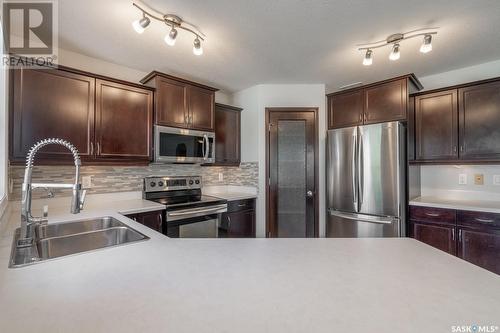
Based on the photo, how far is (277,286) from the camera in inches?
27.0

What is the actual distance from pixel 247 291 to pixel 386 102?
9.21ft

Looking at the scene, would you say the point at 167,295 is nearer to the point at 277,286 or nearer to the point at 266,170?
the point at 277,286

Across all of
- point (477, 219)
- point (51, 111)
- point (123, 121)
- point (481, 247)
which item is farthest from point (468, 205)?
point (51, 111)

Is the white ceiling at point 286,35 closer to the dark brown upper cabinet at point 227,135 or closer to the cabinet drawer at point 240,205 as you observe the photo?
the dark brown upper cabinet at point 227,135

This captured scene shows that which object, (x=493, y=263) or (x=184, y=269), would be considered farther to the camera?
(x=493, y=263)

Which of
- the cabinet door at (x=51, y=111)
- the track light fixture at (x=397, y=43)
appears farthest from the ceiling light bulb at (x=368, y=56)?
the cabinet door at (x=51, y=111)

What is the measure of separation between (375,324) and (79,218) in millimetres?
1895

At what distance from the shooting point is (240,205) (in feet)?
9.95

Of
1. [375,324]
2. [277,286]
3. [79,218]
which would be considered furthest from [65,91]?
[375,324]

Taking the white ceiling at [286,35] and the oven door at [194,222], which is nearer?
the white ceiling at [286,35]

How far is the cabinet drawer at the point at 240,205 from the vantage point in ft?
9.61

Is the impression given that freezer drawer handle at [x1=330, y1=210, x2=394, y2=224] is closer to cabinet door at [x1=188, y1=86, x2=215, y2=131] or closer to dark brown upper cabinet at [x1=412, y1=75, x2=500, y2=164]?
dark brown upper cabinet at [x1=412, y1=75, x2=500, y2=164]

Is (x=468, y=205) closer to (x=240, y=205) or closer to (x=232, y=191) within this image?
(x=240, y=205)

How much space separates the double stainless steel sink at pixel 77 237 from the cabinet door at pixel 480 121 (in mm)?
3198
